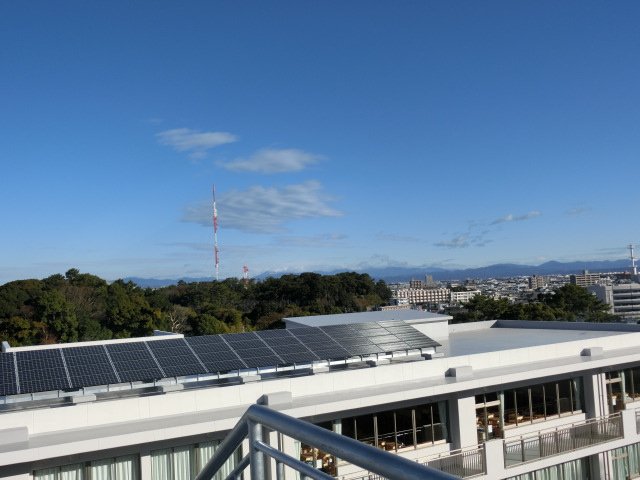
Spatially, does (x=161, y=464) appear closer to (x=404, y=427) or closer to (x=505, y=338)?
(x=404, y=427)

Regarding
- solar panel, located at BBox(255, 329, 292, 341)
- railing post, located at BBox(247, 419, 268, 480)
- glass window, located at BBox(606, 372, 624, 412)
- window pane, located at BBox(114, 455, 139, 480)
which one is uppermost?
railing post, located at BBox(247, 419, 268, 480)

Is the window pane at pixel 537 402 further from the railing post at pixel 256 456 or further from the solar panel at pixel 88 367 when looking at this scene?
the railing post at pixel 256 456

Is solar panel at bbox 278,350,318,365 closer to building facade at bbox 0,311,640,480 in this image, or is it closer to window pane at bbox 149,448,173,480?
building facade at bbox 0,311,640,480

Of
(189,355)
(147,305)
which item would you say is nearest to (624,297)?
(147,305)

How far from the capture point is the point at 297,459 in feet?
7.55

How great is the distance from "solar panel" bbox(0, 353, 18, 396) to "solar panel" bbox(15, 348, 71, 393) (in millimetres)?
116

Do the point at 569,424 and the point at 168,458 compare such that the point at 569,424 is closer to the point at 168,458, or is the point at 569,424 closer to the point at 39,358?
the point at 168,458

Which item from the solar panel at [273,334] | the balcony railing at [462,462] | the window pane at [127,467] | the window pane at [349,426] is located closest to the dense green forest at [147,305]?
the solar panel at [273,334]

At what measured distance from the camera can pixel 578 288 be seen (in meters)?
62.0

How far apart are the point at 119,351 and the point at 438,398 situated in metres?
7.73

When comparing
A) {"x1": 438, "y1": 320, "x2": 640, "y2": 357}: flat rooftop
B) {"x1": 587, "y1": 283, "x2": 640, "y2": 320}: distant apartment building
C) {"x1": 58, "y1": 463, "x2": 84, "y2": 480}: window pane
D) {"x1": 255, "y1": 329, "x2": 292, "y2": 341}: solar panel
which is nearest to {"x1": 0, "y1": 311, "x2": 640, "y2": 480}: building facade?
{"x1": 58, "y1": 463, "x2": 84, "y2": 480}: window pane

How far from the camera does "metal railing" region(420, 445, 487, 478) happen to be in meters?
13.5

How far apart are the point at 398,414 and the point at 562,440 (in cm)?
450

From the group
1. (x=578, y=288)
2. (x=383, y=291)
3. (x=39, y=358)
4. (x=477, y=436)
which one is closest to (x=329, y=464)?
(x=477, y=436)
